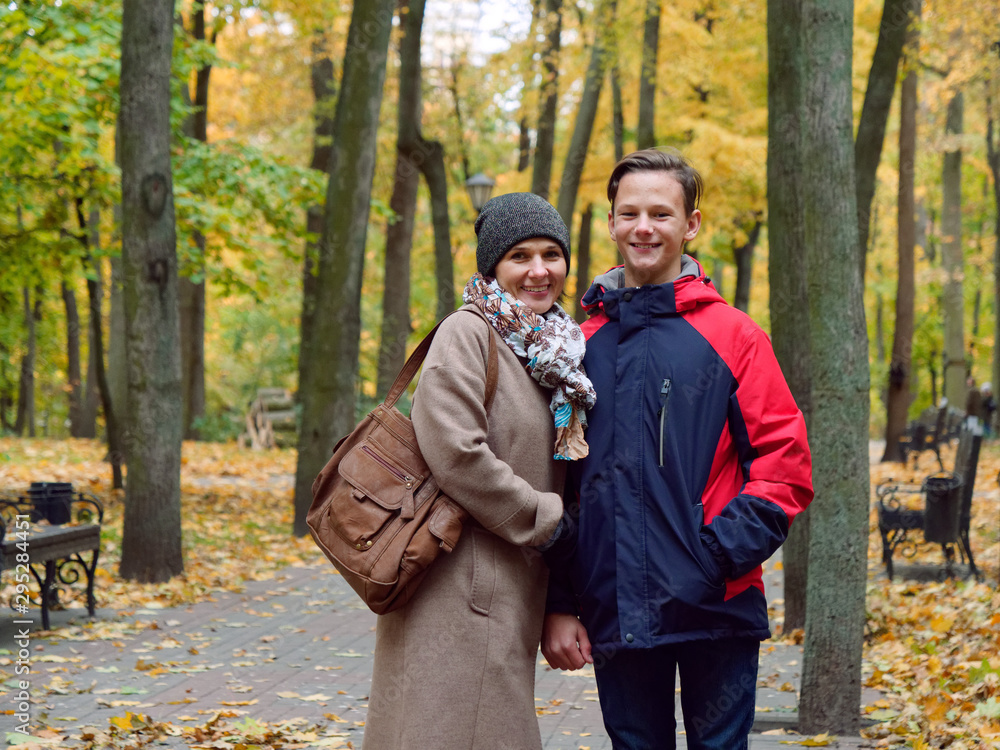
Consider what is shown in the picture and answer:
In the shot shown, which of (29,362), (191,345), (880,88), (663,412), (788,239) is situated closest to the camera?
(663,412)

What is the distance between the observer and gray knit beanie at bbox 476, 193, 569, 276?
111 inches

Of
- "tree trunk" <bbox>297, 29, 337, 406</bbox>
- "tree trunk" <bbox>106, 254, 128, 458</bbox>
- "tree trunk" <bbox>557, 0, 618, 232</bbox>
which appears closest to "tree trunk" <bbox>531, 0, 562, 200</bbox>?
"tree trunk" <bbox>557, 0, 618, 232</bbox>

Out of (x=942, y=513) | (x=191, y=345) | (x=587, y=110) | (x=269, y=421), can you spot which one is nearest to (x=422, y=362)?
(x=942, y=513)

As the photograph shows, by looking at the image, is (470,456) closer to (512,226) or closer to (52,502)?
(512,226)

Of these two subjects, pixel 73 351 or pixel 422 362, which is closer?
pixel 422 362

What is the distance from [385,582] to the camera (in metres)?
2.59

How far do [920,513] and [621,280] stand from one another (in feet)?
22.7

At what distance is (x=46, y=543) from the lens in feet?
23.0

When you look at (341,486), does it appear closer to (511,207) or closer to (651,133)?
(511,207)

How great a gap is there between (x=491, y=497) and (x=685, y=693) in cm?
77

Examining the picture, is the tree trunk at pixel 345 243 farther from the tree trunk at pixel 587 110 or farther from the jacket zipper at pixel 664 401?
the jacket zipper at pixel 664 401

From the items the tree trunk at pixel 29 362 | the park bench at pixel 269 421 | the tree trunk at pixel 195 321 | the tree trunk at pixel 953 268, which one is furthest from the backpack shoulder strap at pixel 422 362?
the tree trunk at pixel 953 268

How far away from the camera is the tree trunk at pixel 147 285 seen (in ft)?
28.5

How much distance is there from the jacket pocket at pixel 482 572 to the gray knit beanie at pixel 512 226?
752mm
